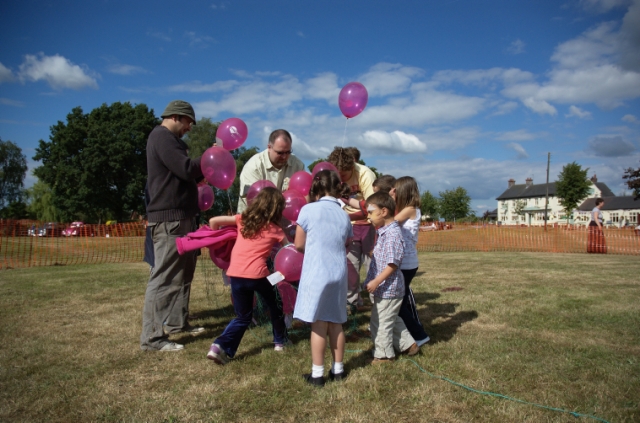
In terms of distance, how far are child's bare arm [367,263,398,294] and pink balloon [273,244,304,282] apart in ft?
2.15

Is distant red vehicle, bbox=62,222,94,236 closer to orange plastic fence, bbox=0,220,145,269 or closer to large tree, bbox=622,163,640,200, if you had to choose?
orange plastic fence, bbox=0,220,145,269

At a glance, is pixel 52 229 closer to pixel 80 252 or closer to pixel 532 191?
pixel 80 252

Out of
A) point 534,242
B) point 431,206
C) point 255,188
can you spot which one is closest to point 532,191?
point 431,206

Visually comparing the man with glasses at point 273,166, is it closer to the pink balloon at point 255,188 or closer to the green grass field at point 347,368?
the pink balloon at point 255,188

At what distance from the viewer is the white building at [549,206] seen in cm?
6662

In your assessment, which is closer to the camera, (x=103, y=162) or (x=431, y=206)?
(x=103, y=162)

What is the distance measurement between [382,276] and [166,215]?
214cm

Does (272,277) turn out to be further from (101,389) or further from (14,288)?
(14,288)

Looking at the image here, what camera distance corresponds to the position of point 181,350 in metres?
4.04

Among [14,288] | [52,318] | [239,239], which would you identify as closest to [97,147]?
[14,288]

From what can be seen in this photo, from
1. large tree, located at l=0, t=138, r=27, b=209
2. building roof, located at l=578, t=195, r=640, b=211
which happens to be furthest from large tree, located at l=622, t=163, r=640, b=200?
large tree, located at l=0, t=138, r=27, b=209

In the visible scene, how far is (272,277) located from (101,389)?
1.51 meters

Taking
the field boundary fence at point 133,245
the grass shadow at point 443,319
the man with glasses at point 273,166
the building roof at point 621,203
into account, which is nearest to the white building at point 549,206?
the building roof at point 621,203

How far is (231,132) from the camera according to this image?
15.1ft
